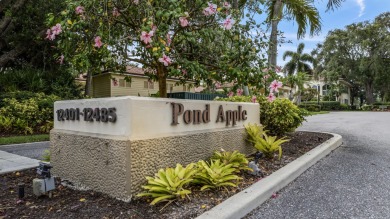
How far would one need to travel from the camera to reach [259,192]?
3.85m

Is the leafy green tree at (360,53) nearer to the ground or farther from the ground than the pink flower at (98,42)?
farther from the ground

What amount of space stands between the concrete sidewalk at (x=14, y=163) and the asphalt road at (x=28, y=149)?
0.45 metres

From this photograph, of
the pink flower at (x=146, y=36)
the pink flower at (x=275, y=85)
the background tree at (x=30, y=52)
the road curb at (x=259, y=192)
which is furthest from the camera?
the background tree at (x=30, y=52)

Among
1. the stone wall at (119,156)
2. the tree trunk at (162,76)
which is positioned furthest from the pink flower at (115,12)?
the stone wall at (119,156)

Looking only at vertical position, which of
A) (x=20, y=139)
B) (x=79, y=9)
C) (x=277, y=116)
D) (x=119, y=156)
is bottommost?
(x=20, y=139)

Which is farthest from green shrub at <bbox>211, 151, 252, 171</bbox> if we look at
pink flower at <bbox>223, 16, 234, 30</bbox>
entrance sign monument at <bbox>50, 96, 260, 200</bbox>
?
pink flower at <bbox>223, 16, 234, 30</bbox>

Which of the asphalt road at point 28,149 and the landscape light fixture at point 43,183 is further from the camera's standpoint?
the asphalt road at point 28,149

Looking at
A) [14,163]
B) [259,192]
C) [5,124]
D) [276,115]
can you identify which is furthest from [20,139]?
[259,192]

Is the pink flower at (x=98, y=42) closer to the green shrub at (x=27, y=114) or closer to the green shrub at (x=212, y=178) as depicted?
the green shrub at (x=212, y=178)

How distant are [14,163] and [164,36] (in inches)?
181

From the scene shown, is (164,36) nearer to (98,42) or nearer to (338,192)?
(98,42)

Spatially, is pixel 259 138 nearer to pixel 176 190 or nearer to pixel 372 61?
pixel 176 190

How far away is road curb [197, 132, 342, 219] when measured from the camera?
10.6 ft

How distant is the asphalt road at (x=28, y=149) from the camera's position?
777cm
